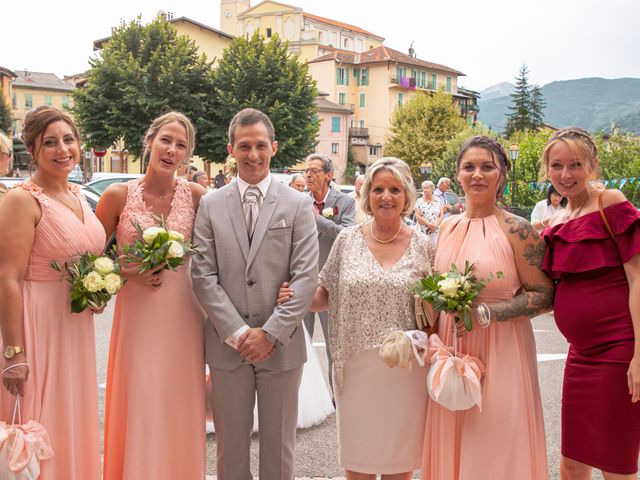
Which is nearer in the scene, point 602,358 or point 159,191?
point 602,358

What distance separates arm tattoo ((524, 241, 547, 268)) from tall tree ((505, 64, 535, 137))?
85.9 m

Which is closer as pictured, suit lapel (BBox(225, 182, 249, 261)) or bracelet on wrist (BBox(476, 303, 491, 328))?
bracelet on wrist (BBox(476, 303, 491, 328))

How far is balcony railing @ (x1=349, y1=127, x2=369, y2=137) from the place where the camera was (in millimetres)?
78562

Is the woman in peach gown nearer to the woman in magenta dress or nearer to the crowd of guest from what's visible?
the crowd of guest

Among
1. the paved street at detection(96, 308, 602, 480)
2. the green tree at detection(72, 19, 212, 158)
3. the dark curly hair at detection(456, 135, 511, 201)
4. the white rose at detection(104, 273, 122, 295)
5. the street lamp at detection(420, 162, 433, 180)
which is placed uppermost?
the green tree at detection(72, 19, 212, 158)

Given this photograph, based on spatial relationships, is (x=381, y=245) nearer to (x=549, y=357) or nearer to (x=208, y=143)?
(x=549, y=357)

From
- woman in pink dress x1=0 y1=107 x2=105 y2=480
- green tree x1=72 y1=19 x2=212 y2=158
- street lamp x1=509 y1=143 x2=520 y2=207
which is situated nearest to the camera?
woman in pink dress x1=0 y1=107 x2=105 y2=480

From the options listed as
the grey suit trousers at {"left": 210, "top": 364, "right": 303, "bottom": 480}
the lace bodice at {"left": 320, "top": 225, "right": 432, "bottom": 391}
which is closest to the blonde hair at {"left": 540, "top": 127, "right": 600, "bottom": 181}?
the lace bodice at {"left": 320, "top": 225, "right": 432, "bottom": 391}

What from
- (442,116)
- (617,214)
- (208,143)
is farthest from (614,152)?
(442,116)

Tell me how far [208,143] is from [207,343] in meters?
33.9

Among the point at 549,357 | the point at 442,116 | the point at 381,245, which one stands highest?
the point at 442,116

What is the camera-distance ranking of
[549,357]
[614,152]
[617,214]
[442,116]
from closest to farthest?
1. [617,214]
2. [549,357]
3. [614,152]
4. [442,116]

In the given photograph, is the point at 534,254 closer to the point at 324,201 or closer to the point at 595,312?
the point at 595,312

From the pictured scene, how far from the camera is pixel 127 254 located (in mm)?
3791
